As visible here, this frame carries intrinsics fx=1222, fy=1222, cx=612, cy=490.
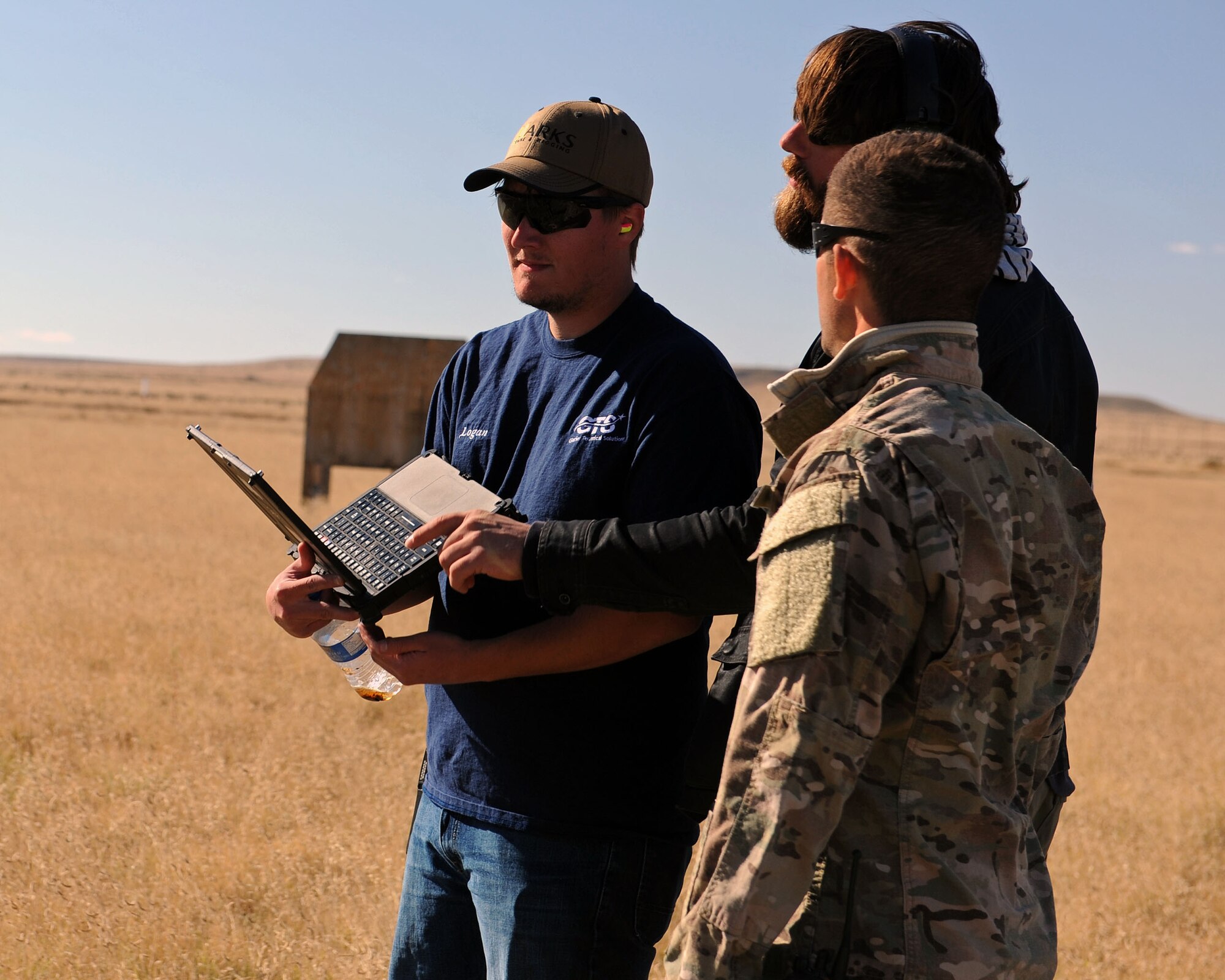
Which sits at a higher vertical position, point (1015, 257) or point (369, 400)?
point (369, 400)

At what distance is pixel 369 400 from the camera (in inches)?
674

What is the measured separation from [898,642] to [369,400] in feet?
52.8

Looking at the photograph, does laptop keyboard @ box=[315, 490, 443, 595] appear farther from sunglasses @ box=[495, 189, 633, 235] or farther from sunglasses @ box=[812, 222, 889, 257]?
sunglasses @ box=[812, 222, 889, 257]

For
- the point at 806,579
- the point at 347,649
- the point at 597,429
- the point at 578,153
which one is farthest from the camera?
the point at 347,649

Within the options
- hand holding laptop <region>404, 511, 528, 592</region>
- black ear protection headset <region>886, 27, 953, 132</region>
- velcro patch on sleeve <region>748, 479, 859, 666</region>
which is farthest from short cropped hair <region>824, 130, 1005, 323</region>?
hand holding laptop <region>404, 511, 528, 592</region>

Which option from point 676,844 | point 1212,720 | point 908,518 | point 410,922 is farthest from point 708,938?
point 1212,720

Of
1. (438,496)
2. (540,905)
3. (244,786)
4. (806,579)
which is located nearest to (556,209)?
(438,496)

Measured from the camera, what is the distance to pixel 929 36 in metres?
2.21

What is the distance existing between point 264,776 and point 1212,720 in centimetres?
640

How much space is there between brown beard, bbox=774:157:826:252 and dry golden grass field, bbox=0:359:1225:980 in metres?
2.69

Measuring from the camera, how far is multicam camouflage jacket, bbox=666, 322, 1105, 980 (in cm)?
150

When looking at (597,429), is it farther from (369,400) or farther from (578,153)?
(369,400)

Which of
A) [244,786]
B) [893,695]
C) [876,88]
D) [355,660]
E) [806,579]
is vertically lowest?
[244,786]

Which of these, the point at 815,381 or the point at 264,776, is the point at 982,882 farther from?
the point at 264,776
